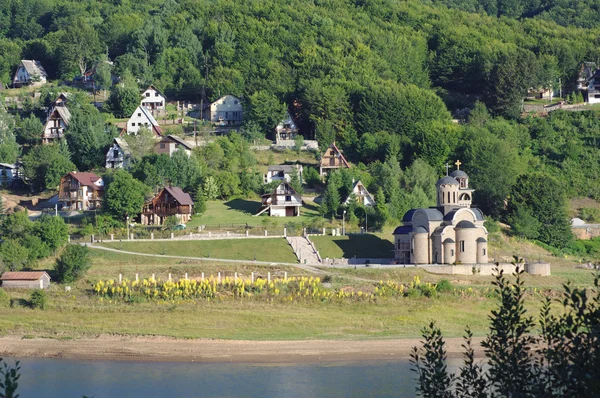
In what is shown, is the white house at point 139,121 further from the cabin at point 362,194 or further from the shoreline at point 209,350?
the shoreline at point 209,350

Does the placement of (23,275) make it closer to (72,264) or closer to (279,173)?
(72,264)

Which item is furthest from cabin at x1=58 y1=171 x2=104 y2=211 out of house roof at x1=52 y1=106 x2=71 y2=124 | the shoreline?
the shoreline

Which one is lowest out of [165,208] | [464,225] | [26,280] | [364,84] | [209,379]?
[209,379]

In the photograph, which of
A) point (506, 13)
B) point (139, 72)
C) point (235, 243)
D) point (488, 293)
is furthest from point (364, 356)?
point (506, 13)

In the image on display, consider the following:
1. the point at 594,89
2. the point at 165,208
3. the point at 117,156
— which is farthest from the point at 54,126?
the point at 594,89

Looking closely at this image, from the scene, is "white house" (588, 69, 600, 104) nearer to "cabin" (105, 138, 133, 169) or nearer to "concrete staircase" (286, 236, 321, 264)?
"cabin" (105, 138, 133, 169)

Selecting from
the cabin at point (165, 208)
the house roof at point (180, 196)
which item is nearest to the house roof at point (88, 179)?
the cabin at point (165, 208)
